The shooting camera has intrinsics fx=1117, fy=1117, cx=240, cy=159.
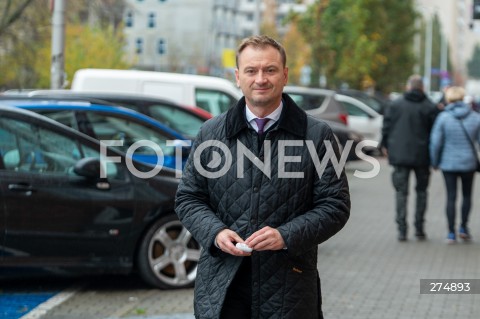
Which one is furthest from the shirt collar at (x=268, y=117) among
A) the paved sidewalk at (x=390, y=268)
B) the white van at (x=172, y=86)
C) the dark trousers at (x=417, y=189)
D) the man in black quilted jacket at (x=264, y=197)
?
the white van at (x=172, y=86)

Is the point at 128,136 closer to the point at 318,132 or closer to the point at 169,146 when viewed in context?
the point at 169,146

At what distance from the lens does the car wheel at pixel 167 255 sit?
29.0 feet

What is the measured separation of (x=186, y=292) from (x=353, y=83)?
120 ft

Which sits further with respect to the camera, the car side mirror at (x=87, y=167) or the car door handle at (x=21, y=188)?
the car side mirror at (x=87, y=167)

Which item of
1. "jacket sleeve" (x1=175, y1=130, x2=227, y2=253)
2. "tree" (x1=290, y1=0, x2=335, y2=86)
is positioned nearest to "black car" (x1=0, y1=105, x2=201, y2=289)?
"jacket sleeve" (x1=175, y1=130, x2=227, y2=253)

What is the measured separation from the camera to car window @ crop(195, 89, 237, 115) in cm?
1730

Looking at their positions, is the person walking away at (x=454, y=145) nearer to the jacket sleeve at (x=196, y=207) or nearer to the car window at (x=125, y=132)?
the car window at (x=125, y=132)

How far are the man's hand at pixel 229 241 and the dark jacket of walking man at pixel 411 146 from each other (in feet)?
27.8

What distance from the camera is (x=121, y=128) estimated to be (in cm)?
1078

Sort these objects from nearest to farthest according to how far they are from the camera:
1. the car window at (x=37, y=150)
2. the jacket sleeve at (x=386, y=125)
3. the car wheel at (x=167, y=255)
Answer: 1. the car window at (x=37, y=150)
2. the car wheel at (x=167, y=255)
3. the jacket sleeve at (x=386, y=125)

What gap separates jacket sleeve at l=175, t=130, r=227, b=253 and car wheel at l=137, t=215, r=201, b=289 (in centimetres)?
427

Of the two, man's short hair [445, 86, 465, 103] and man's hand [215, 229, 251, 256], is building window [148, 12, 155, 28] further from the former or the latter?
man's hand [215, 229, 251, 256]

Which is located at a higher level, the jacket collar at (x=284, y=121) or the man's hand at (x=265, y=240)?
the jacket collar at (x=284, y=121)

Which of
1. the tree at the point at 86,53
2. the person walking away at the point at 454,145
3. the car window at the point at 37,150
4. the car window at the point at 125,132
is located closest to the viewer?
the car window at the point at 37,150
